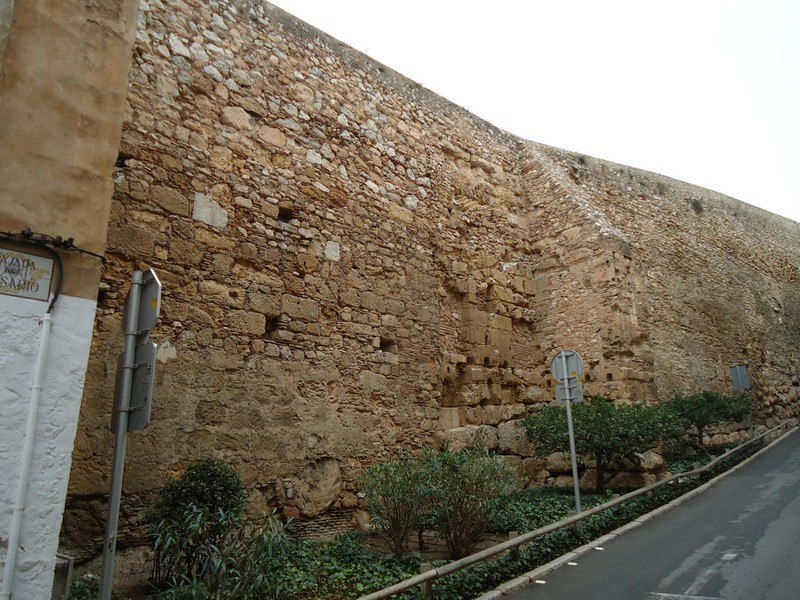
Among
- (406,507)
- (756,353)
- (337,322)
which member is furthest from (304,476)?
(756,353)

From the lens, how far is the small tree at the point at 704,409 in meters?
12.1

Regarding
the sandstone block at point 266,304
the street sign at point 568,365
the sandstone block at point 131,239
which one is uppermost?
the sandstone block at point 131,239

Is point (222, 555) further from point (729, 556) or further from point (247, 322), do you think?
point (729, 556)

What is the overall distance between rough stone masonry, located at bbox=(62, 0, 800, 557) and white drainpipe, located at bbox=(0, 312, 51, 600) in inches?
64.6

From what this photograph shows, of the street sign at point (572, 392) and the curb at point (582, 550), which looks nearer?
the curb at point (582, 550)

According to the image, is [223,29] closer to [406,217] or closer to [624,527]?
[406,217]

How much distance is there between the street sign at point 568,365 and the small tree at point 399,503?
236 centimetres

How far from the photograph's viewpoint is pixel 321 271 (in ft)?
23.8

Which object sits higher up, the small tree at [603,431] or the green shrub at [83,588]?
the small tree at [603,431]

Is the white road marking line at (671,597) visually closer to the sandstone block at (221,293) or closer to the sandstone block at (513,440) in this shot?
the sandstone block at (513,440)

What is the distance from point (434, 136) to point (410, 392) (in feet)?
15.1

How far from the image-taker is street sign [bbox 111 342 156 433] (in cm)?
334

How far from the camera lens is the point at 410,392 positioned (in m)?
8.05

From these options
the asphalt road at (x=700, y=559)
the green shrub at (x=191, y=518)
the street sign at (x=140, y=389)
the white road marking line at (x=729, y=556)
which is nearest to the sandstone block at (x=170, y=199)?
the green shrub at (x=191, y=518)
